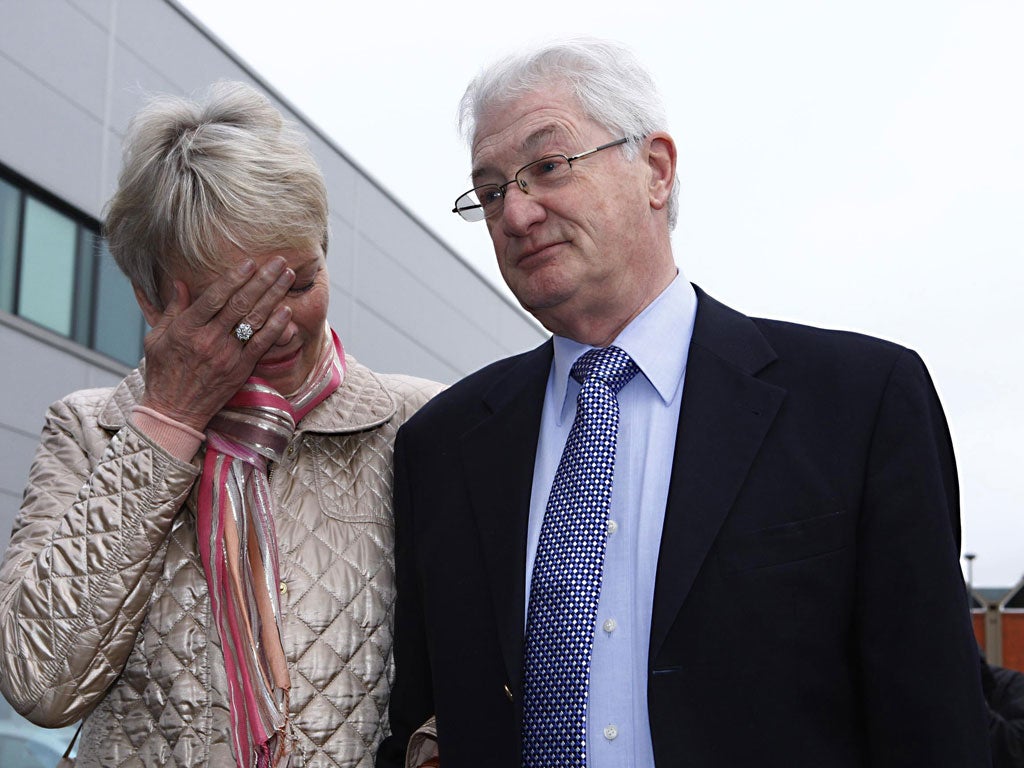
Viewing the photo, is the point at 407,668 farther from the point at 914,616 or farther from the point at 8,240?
the point at 8,240

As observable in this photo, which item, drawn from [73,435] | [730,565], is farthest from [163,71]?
[730,565]

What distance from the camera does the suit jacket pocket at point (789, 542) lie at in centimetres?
224

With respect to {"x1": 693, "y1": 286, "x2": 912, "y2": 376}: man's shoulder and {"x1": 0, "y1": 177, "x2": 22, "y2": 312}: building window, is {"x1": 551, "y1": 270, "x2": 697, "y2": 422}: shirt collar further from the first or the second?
{"x1": 0, "y1": 177, "x2": 22, "y2": 312}: building window

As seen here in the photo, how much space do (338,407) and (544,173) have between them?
0.75m

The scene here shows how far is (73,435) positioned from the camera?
2.88 meters

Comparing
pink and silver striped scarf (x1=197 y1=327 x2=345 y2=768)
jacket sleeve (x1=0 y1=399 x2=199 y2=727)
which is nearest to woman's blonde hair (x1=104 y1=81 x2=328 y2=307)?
pink and silver striped scarf (x1=197 y1=327 x2=345 y2=768)

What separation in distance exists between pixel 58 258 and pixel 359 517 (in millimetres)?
14066

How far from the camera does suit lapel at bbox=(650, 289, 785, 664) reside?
2262 mm

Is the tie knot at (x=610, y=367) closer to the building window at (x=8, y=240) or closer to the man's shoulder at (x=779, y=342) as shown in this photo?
the man's shoulder at (x=779, y=342)

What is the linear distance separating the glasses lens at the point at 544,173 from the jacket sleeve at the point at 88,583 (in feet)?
3.17

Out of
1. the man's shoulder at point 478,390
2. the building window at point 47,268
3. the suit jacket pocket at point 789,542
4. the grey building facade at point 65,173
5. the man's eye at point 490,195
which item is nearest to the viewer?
the suit jacket pocket at point 789,542

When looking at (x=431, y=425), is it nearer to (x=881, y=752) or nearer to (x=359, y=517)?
(x=359, y=517)

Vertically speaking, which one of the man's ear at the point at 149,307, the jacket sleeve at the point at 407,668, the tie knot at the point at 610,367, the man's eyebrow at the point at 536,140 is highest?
the man's eyebrow at the point at 536,140

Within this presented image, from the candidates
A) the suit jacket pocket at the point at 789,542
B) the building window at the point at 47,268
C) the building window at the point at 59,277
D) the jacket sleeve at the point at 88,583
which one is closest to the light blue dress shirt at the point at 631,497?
the suit jacket pocket at the point at 789,542
